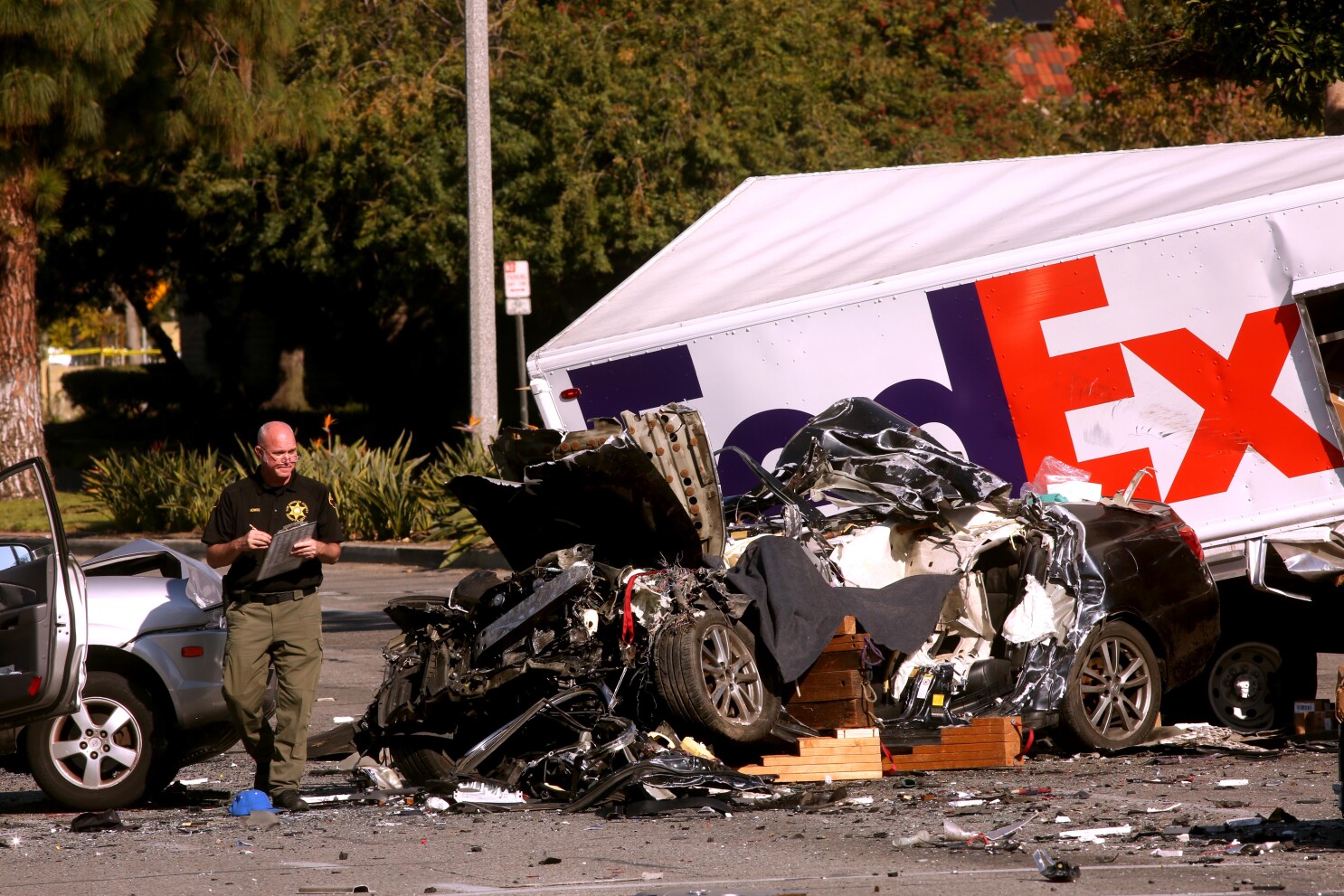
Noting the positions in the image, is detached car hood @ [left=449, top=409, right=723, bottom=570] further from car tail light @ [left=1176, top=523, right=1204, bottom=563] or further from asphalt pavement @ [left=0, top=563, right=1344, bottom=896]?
car tail light @ [left=1176, top=523, right=1204, bottom=563]

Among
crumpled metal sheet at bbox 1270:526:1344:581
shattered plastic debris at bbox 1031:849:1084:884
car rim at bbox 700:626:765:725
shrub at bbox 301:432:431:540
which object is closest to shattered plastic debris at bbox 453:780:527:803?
car rim at bbox 700:626:765:725

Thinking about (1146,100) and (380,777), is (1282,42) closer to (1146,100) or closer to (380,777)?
(380,777)

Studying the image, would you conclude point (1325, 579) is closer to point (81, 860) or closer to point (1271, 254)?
point (1271, 254)

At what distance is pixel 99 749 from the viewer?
7531 millimetres

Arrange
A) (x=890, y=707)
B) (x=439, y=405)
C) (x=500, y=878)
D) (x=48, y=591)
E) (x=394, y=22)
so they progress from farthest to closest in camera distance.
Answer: (x=439, y=405)
(x=394, y=22)
(x=890, y=707)
(x=48, y=591)
(x=500, y=878)

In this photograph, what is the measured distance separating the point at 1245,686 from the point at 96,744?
5.80m

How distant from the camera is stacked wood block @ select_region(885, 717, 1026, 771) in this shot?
25.9 ft

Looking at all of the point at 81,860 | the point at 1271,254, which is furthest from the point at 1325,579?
the point at 81,860

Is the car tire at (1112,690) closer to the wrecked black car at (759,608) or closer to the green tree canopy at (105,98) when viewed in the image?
the wrecked black car at (759,608)

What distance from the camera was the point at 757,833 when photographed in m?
6.54

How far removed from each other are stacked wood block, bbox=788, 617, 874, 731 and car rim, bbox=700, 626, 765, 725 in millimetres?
249

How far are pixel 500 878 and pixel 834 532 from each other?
10.8 ft

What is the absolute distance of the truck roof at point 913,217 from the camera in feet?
32.5

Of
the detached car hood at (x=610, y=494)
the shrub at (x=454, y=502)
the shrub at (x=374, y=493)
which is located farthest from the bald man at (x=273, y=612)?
the shrub at (x=374, y=493)
